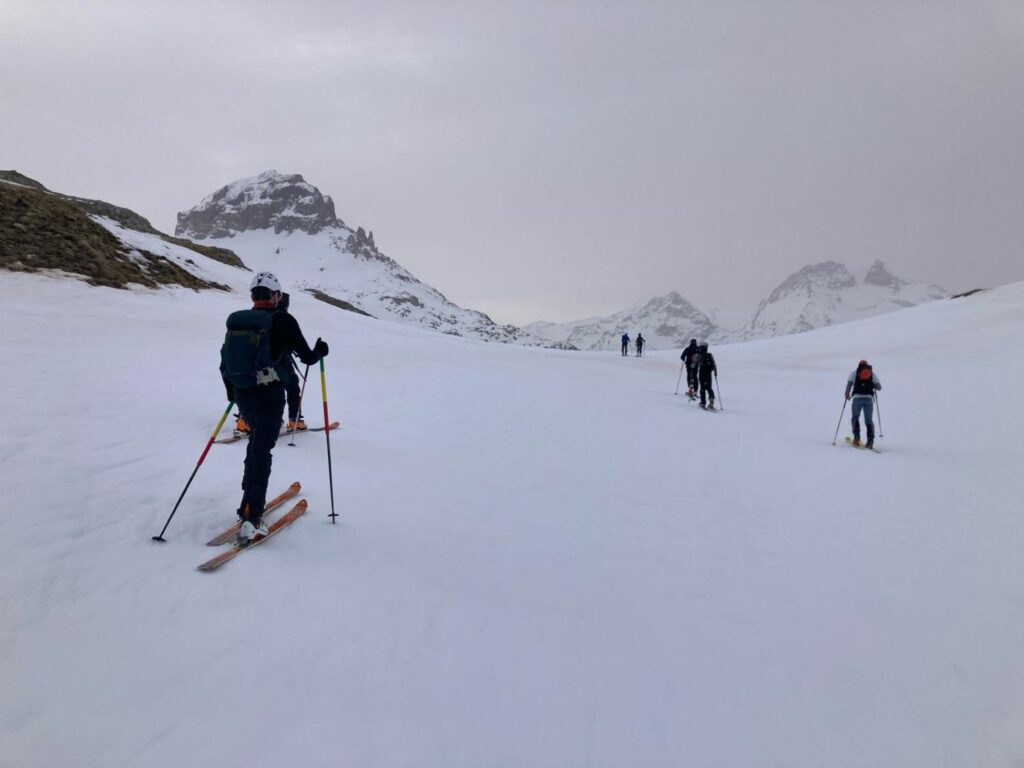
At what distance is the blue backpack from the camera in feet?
17.2

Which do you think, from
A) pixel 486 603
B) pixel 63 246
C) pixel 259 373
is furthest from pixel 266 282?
pixel 63 246

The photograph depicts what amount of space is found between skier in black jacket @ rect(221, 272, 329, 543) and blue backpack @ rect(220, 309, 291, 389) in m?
0.06

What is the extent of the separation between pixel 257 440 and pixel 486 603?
2.93m

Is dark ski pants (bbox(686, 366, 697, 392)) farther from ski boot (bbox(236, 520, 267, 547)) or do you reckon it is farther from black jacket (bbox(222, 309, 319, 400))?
ski boot (bbox(236, 520, 267, 547))

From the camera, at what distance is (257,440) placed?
5406 millimetres

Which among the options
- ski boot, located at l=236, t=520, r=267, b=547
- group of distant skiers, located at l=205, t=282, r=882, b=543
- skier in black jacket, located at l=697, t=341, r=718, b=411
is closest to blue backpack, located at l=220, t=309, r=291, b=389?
group of distant skiers, located at l=205, t=282, r=882, b=543

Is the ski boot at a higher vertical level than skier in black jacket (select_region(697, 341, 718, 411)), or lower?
lower

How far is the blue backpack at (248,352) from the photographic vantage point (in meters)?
5.25

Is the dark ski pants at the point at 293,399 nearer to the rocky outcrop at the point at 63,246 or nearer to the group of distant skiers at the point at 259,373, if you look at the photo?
the group of distant skiers at the point at 259,373

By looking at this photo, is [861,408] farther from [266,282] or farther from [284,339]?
[266,282]

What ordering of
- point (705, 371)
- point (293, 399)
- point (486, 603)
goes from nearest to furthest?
point (486, 603) < point (293, 399) < point (705, 371)

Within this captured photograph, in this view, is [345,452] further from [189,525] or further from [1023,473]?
[1023,473]

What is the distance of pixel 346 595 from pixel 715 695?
3.22m

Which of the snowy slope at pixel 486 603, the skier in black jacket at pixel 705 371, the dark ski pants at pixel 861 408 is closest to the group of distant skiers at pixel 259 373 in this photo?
the snowy slope at pixel 486 603
